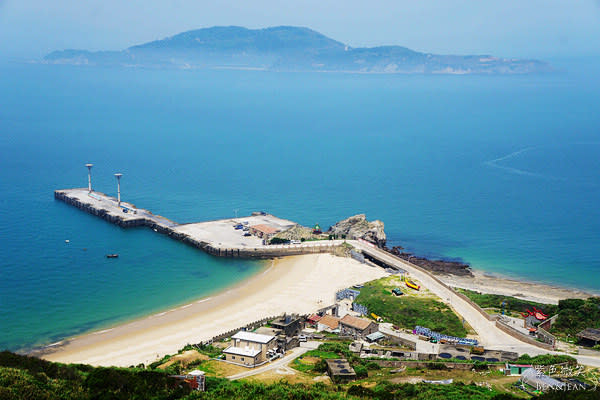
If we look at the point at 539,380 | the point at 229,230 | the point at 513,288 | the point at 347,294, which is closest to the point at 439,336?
the point at 539,380

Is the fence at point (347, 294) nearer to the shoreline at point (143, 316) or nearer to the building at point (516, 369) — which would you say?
the shoreline at point (143, 316)

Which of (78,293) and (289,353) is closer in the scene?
(289,353)

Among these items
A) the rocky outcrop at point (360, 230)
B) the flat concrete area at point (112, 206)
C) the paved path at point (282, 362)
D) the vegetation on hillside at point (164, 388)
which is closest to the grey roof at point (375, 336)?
the paved path at point (282, 362)

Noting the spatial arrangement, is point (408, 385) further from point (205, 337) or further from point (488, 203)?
point (488, 203)

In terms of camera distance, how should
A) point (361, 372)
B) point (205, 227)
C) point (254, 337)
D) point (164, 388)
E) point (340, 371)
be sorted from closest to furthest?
point (164, 388), point (340, 371), point (361, 372), point (254, 337), point (205, 227)

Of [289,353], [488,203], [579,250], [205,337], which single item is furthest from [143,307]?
[488,203]

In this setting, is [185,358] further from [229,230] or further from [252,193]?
[252,193]
